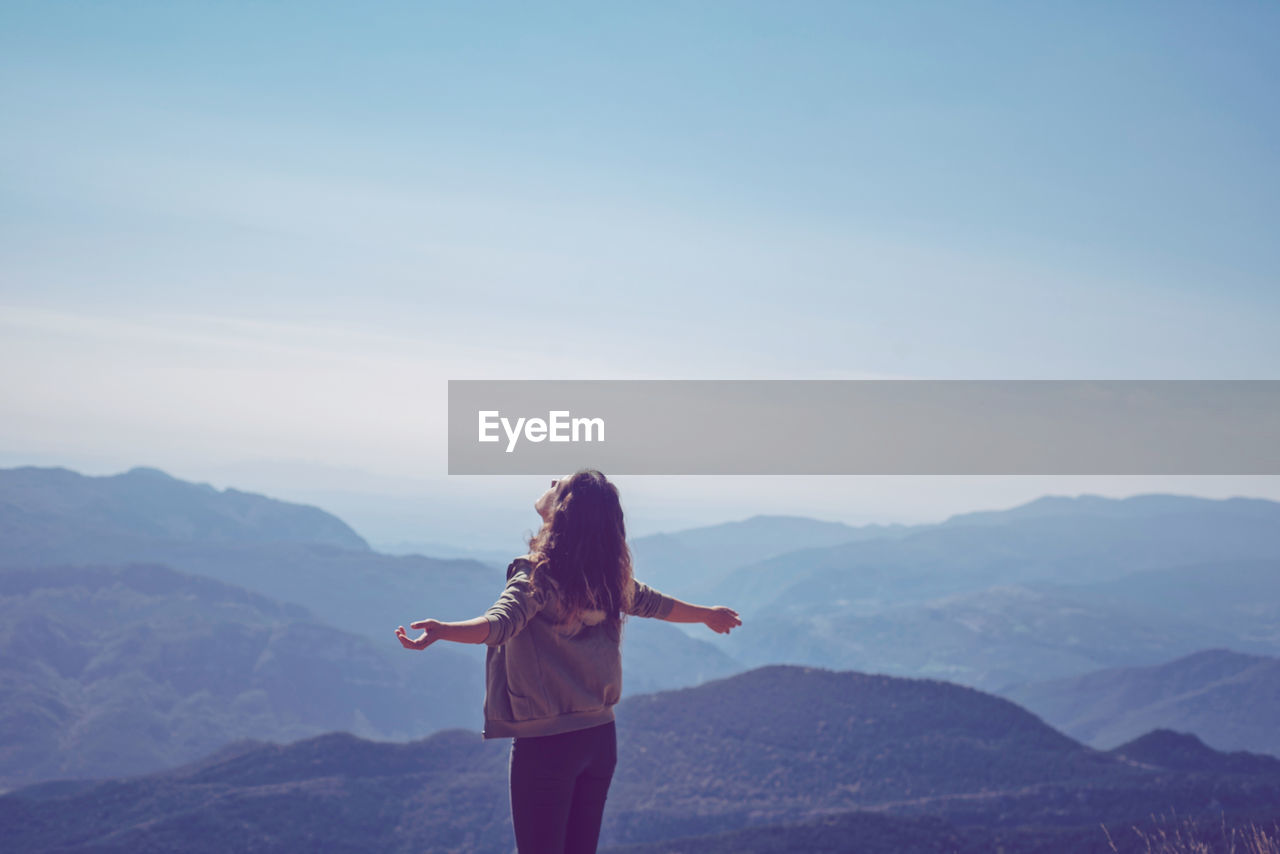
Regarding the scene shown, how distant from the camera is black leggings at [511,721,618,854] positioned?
3924 millimetres

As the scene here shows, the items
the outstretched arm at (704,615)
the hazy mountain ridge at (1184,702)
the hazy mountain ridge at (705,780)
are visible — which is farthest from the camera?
the hazy mountain ridge at (1184,702)

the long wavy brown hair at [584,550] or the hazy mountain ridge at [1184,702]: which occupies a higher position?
the long wavy brown hair at [584,550]

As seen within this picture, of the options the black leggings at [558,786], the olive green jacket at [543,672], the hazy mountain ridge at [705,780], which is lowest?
the hazy mountain ridge at [705,780]

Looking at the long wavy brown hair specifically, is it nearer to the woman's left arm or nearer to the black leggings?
the woman's left arm

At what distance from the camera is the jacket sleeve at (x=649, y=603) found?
415 cm

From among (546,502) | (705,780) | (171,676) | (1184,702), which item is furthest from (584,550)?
(1184,702)

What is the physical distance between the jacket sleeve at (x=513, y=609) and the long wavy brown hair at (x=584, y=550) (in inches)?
1.9

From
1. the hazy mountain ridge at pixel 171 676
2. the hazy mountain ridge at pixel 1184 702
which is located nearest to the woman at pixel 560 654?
the hazy mountain ridge at pixel 171 676

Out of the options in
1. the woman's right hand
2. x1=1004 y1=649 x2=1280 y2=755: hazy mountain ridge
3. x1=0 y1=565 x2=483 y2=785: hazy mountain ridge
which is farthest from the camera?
x1=1004 y1=649 x2=1280 y2=755: hazy mountain ridge

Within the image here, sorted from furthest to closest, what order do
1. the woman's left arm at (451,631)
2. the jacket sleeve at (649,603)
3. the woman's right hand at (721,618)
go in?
the woman's right hand at (721,618) < the jacket sleeve at (649,603) < the woman's left arm at (451,631)

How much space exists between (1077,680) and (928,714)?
450 ft

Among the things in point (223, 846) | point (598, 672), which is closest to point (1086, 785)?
point (223, 846)

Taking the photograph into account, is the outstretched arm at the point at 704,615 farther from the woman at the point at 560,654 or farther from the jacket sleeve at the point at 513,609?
the jacket sleeve at the point at 513,609

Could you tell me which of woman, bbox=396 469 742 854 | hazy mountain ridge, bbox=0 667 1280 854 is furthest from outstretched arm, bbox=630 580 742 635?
hazy mountain ridge, bbox=0 667 1280 854
